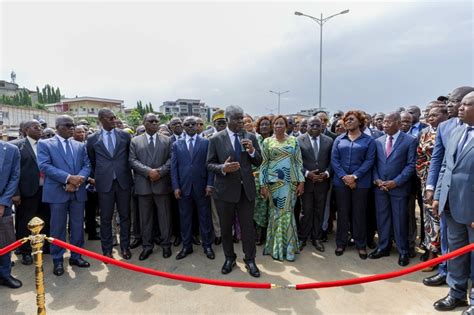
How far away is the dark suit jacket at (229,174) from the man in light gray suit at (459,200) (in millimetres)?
2127

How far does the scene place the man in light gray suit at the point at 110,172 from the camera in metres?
4.64

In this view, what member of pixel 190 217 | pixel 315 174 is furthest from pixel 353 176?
pixel 190 217

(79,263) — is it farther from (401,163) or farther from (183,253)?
(401,163)

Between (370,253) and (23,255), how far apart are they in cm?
540

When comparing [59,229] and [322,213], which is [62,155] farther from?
[322,213]

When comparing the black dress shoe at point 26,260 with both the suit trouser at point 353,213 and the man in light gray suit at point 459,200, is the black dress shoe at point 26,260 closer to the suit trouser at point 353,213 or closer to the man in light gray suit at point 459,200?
the suit trouser at point 353,213

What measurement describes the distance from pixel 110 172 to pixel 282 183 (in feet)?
8.51

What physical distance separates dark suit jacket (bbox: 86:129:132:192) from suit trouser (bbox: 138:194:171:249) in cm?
38

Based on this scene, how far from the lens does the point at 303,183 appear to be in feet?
16.1

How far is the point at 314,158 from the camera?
503 cm

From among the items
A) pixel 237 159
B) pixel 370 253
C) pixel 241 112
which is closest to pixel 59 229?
pixel 237 159

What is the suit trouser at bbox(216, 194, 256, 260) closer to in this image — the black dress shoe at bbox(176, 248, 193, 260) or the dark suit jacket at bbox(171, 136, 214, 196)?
the dark suit jacket at bbox(171, 136, 214, 196)

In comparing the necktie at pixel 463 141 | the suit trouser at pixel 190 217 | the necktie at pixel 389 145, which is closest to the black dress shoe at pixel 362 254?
the necktie at pixel 389 145

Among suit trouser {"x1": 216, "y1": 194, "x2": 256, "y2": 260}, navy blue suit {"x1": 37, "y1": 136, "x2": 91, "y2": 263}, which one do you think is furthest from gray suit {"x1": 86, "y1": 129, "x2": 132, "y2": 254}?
suit trouser {"x1": 216, "y1": 194, "x2": 256, "y2": 260}
